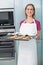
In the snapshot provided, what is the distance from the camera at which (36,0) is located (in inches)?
87.1

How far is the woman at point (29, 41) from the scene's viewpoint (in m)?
2.00

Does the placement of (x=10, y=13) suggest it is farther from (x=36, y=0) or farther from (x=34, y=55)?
(x=34, y=55)

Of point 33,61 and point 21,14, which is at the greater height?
point 21,14

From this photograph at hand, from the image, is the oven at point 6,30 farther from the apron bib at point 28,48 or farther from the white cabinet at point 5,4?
the apron bib at point 28,48

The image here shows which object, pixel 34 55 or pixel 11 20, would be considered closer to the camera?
pixel 34 55

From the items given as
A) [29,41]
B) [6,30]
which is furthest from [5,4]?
[29,41]

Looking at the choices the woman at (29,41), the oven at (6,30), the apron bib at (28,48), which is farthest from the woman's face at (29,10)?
the oven at (6,30)

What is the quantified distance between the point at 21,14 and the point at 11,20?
0.44 ft

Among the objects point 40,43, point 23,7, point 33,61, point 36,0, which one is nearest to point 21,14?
point 23,7

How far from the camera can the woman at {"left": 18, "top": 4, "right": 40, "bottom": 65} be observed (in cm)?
200

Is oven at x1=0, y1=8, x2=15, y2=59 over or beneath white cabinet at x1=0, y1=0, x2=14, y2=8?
beneath

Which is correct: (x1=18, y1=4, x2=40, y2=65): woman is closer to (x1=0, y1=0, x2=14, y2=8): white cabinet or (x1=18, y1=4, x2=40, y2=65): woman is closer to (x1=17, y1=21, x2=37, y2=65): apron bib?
(x1=17, y1=21, x2=37, y2=65): apron bib

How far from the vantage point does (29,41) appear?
199 cm

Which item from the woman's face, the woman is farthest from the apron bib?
the woman's face
